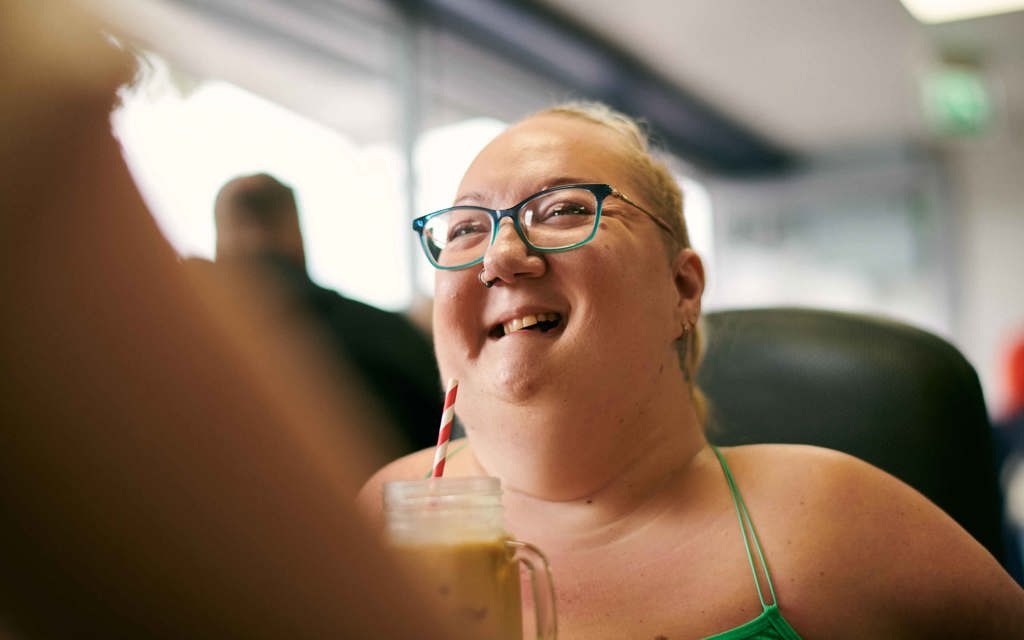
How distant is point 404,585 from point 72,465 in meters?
0.15

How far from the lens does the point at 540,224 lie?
1107 mm

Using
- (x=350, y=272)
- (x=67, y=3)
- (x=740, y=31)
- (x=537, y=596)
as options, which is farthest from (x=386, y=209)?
(x=67, y=3)

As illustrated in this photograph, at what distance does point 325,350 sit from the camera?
1800 millimetres

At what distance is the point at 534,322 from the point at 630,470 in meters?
0.22

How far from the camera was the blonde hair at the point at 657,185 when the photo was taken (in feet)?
4.07

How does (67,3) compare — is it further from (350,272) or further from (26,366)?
(350,272)

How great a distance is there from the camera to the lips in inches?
42.3

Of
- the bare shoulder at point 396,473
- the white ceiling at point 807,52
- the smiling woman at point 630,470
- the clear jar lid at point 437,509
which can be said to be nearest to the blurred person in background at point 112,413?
the clear jar lid at point 437,509

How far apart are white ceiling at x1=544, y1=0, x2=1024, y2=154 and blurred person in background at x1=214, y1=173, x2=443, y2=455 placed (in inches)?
152

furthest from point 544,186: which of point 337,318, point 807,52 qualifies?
point 807,52

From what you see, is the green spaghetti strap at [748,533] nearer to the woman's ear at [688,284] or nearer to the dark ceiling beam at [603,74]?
the woman's ear at [688,284]

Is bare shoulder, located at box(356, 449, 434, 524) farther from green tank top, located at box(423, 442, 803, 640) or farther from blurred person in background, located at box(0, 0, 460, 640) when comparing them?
blurred person in background, located at box(0, 0, 460, 640)

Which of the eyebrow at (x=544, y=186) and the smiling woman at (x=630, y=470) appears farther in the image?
the eyebrow at (x=544, y=186)

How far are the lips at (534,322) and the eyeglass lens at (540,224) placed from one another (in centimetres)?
8
